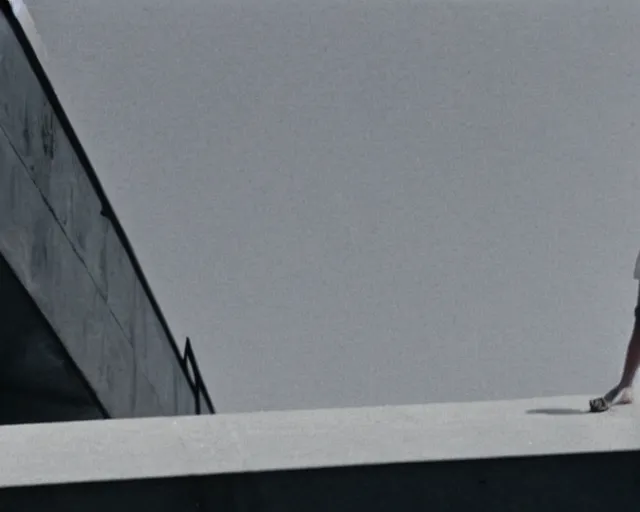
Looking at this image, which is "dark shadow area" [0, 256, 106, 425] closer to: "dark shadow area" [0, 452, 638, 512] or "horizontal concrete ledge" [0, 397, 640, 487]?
"horizontal concrete ledge" [0, 397, 640, 487]

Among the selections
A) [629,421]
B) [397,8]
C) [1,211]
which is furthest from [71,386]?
[397,8]

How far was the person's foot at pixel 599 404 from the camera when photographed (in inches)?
144

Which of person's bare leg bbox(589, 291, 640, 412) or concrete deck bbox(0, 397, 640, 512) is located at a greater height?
person's bare leg bbox(589, 291, 640, 412)

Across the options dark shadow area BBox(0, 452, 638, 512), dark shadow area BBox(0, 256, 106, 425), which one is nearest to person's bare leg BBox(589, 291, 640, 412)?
dark shadow area BBox(0, 452, 638, 512)

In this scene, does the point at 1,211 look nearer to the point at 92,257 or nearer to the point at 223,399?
the point at 92,257

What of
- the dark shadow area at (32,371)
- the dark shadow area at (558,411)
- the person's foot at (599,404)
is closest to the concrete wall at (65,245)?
the dark shadow area at (32,371)

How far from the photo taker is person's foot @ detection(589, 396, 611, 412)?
12.0 feet

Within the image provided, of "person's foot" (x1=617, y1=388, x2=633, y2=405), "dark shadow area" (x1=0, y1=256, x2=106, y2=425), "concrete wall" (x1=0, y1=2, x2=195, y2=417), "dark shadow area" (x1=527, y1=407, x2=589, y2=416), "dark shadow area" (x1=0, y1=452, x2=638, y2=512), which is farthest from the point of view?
"dark shadow area" (x1=0, y1=256, x2=106, y2=425)

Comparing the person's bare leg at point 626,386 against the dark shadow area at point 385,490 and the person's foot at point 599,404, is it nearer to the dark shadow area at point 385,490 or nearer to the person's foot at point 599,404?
the person's foot at point 599,404

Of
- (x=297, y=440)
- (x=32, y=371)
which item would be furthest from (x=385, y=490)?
(x=32, y=371)

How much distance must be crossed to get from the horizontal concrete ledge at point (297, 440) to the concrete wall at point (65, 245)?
1832mm

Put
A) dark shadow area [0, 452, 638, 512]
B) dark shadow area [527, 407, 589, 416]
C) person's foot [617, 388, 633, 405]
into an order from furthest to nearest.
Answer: person's foot [617, 388, 633, 405]
dark shadow area [527, 407, 589, 416]
dark shadow area [0, 452, 638, 512]

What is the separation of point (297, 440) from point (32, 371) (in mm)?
2808

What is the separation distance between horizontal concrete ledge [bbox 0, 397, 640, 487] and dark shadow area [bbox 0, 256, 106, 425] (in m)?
1.81
